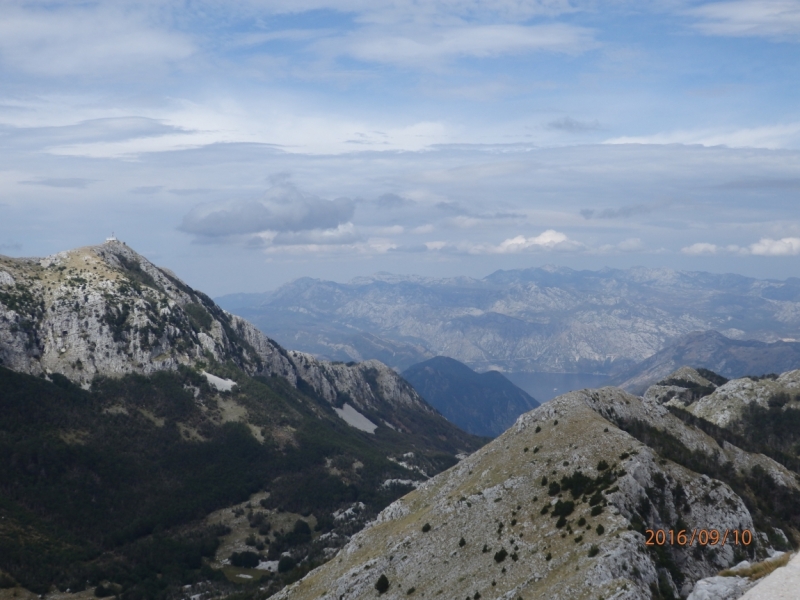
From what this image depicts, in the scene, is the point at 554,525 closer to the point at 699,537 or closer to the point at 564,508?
the point at 564,508

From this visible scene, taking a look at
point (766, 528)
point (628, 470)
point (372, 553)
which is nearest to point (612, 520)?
point (628, 470)

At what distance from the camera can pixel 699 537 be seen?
87.1 meters

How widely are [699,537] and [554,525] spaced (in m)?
19.6

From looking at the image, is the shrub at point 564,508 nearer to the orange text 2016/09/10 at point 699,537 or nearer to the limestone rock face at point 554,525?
the limestone rock face at point 554,525

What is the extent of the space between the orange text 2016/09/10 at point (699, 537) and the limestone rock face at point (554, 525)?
75 cm

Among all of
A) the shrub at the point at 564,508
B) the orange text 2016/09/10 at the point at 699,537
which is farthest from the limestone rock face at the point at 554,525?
the orange text 2016/09/10 at the point at 699,537

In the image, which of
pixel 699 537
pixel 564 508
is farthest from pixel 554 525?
pixel 699 537

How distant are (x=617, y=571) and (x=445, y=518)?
40954 millimetres

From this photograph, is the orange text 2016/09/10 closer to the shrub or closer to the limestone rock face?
the limestone rock face

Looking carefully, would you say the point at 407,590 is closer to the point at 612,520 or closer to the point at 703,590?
the point at 612,520

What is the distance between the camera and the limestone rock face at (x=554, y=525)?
74.8 metres

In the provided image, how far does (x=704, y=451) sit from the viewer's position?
130 m

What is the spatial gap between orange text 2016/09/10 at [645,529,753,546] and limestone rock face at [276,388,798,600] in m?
0.75

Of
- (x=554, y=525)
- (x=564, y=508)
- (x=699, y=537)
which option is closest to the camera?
(x=554, y=525)
